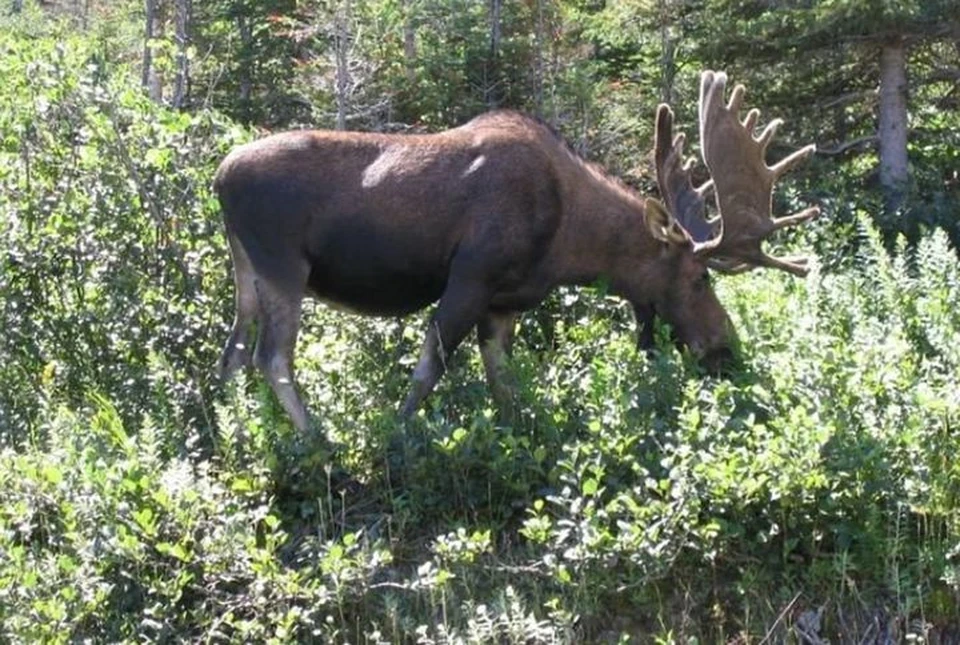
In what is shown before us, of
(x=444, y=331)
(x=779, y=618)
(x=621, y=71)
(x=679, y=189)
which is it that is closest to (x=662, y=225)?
(x=679, y=189)

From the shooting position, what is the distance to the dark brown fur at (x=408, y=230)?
9.29 metres

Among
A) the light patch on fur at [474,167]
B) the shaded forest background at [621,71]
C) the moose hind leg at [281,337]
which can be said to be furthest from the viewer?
the shaded forest background at [621,71]

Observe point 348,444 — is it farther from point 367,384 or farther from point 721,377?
point 721,377

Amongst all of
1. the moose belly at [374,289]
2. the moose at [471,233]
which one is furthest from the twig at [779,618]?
the moose belly at [374,289]

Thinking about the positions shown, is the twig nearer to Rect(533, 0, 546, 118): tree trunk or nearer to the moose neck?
the moose neck

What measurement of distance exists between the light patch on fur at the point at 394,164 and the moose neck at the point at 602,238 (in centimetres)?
89

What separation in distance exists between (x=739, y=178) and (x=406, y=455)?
286cm

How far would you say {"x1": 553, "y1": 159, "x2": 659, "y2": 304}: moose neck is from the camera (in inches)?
387

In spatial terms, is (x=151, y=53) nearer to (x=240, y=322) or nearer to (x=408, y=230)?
(x=240, y=322)

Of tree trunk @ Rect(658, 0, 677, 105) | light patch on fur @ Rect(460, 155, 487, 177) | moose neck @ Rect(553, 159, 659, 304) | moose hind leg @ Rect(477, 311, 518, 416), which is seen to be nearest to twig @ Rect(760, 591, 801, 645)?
moose hind leg @ Rect(477, 311, 518, 416)

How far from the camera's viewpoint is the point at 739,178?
32.3ft

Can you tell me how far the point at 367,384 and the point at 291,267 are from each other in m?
0.91

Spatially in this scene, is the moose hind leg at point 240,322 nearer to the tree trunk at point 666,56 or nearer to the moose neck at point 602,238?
the moose neck at point 602,238

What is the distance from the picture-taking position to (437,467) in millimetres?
8383
